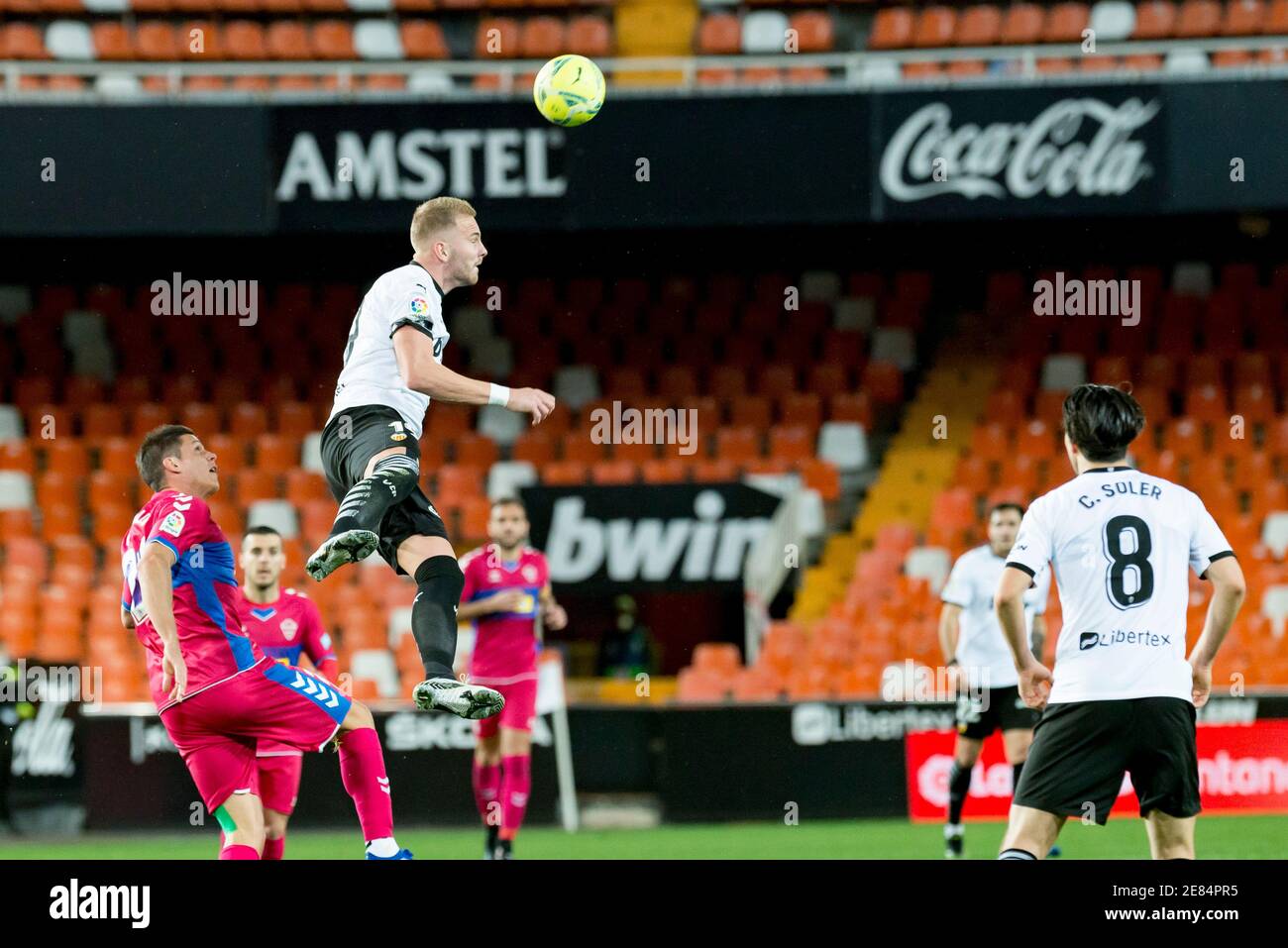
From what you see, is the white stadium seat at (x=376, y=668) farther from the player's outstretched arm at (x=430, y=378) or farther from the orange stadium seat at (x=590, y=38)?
the player's outstretched arm at (x=430, y=378)

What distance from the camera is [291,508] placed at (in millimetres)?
14727

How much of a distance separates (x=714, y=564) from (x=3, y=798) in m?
5.55

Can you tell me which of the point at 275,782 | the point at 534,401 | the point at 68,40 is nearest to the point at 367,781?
the point at 275,782

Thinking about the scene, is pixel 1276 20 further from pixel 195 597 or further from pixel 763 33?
pixel 195 597

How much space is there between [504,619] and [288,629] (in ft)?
7.67

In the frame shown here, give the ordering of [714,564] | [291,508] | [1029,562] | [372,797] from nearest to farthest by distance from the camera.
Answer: [1029,562], [372,797], [714,564], [291,508]

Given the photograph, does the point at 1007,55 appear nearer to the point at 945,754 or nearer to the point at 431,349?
the point at 945,754

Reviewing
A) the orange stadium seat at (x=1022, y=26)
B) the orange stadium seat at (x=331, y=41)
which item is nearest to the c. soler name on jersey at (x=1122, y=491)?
the orange stadium seat at (x=1022, y=26)

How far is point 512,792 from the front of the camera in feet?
31.5

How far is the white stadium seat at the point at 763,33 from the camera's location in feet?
56.6

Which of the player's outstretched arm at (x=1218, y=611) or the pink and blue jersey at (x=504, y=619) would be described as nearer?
the player's outstretched arm at (x=1218, y=611)

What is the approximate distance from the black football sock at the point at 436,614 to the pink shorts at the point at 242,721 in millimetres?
604

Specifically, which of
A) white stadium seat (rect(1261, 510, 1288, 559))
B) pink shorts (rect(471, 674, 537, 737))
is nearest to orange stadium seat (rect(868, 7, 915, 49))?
white stadium seat (rect(1261, 510, 1288, 559))
